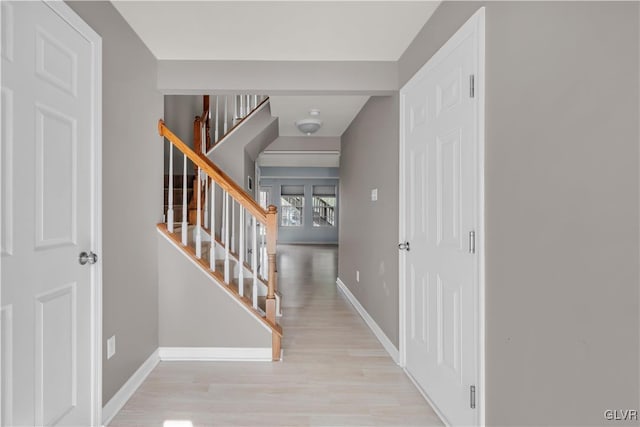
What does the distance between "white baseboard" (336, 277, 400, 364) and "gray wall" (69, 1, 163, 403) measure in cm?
189

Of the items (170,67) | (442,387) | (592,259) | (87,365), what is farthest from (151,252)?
(592,259)

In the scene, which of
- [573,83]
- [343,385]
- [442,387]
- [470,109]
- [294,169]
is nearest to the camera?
[573,83]

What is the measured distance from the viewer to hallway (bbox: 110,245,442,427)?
2016mm

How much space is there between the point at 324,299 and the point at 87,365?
10.7 ft

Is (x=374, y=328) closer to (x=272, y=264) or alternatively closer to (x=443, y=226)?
(x=272, y=264)

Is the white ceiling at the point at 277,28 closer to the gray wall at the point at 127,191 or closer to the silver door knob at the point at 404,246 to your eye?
the gray wall at the point at 127,191

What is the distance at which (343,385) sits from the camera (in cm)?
240

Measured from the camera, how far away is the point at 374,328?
11.2 feet

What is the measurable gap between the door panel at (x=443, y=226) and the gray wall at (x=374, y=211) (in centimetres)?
28

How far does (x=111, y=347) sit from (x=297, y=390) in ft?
3.88

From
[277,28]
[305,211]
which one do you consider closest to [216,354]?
[277,28]

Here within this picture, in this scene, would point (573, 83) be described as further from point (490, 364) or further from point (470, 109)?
point (490, 364)

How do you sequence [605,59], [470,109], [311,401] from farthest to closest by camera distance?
1. [311,401]
2. [470,109]
3. [605,59]

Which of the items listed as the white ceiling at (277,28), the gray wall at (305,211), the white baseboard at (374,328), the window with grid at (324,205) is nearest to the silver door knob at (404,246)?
the white baseboard at (374,328)
